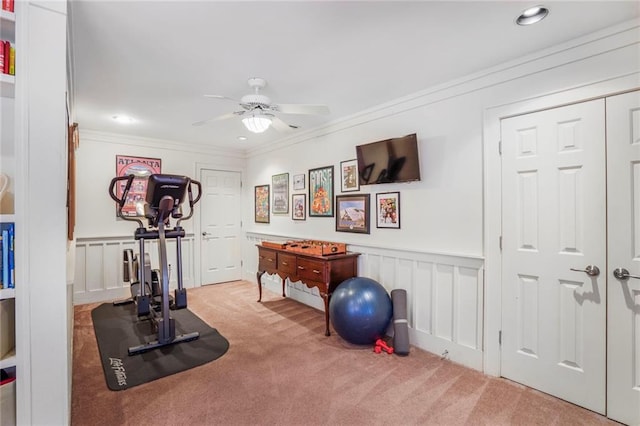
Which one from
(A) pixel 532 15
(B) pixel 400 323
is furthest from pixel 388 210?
(A) pixel 532 15

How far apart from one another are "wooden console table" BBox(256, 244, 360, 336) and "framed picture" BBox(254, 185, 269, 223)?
4.74ft

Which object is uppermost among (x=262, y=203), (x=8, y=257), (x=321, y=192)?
(x=321, y=192)

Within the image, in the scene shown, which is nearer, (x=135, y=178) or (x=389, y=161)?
(x=389, y=161)

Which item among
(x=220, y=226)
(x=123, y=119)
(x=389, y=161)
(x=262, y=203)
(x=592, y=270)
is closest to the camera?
(x=592, y=270)

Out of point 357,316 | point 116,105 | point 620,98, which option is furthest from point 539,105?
point 116,105

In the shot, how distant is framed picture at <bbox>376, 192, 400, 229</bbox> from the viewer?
3.19m

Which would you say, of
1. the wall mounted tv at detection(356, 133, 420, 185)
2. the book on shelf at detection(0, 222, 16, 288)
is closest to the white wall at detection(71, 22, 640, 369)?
the wall mounted tv at detection(356, 133, 420, 185)

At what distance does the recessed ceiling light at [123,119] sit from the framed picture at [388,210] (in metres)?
3.21

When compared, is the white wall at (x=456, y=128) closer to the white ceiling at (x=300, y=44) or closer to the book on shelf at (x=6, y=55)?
the white ceiling at (x=300, y=44)

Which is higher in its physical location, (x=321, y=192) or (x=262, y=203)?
(x=321, y=192)

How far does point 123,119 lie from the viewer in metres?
3.80

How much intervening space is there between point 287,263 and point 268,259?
0.48m

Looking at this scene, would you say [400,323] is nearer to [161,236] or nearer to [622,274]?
[622,274]

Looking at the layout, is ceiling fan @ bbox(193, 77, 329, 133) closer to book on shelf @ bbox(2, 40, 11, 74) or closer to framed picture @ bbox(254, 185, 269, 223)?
book on shelf @ bbox(2, 40, 11, 74)
